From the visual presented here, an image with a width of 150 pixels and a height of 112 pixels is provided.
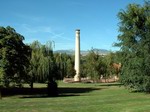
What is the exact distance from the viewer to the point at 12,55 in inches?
1565

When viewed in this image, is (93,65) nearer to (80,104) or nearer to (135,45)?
(135,45)

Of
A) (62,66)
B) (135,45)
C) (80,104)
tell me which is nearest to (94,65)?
(62,66)

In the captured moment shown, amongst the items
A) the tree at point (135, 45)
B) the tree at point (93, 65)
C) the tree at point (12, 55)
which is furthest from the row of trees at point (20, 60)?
the tree at point (93, 65)

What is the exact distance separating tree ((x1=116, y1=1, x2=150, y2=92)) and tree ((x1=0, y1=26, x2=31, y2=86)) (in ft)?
40.1

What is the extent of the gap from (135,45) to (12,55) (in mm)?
14261

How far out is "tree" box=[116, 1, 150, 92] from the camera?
37.6m

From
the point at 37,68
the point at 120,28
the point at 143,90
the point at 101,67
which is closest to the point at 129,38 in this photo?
the point at 120,28

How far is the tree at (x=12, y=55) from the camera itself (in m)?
38.1

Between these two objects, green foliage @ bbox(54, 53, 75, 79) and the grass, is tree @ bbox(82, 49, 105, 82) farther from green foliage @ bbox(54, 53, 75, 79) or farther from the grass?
the grass

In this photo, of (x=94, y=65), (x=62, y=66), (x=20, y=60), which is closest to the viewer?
(x=20, y=60)

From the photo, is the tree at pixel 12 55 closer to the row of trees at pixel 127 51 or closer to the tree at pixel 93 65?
the row of trees at pixel 127 51

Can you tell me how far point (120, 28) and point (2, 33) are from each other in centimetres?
1407

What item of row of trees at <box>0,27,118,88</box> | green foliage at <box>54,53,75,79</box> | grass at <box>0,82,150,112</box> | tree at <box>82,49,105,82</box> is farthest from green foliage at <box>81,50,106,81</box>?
grass at <box>0,82,150,112</box>

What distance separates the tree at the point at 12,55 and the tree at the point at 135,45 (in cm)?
1221
